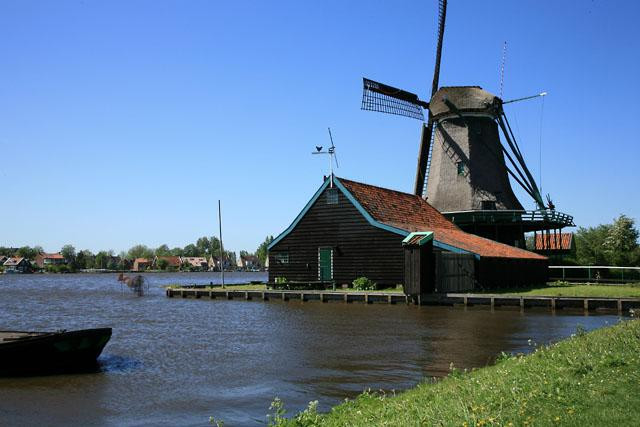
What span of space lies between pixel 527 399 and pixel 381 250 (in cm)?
2765

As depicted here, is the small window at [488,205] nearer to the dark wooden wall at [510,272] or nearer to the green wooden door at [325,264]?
the dark wooden wall at [510,272]

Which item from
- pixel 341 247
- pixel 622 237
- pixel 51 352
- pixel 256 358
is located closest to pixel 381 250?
pixel 341 247

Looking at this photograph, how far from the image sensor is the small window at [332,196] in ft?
122

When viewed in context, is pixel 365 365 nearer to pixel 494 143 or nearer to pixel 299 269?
pixel 299 269

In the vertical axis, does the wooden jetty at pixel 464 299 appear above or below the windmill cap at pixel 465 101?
below

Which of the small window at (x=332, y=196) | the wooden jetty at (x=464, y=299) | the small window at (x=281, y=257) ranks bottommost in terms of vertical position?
the wooden jetty at (x=464, y=299)

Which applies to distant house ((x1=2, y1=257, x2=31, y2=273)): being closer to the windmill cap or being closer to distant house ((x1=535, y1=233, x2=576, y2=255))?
the windmill cap

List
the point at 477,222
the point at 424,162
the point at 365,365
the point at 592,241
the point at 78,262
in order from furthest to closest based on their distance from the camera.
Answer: the point at 78,262
the point at 592,241
the point at 424,162
the point at 477,222
the point at 365,365

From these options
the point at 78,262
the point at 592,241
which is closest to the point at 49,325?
the point at 592,241

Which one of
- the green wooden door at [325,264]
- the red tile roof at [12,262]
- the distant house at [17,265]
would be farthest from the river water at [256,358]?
the red tile roof at [12,262]

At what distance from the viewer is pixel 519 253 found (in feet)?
130

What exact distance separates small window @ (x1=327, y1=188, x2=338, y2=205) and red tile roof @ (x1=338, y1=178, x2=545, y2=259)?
0.79m

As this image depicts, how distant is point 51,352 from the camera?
15125mm

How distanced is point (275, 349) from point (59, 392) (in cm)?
657
